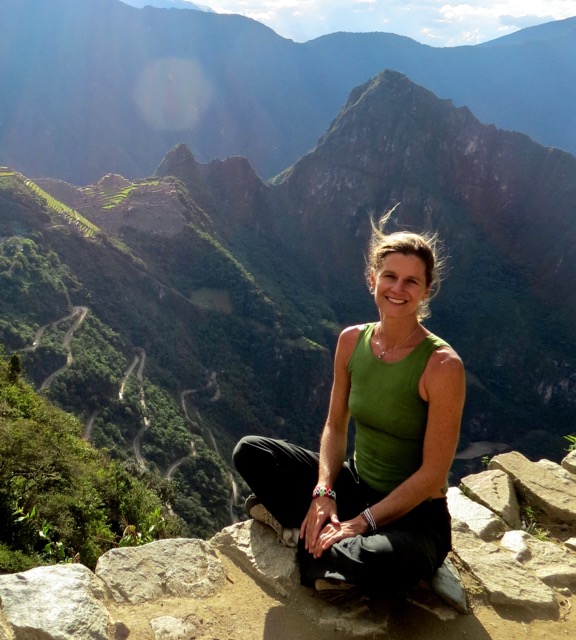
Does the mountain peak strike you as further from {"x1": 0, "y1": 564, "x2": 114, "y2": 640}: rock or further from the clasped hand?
{"x1": 0, "y1": 564, "x2": 114, "y2": 640}: rock

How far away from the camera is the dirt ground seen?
2768 millimetres

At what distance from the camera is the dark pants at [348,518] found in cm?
270

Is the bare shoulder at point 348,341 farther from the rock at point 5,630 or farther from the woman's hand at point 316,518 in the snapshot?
the rock at point 5,630

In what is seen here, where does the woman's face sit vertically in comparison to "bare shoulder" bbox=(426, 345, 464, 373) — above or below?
above

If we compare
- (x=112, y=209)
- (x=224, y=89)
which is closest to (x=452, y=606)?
(x=112, y=209)

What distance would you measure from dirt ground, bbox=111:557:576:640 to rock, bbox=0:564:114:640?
0.17 meters

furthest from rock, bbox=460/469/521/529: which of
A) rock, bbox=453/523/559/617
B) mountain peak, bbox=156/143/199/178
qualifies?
mountain peak, bbox=156/143/199/178

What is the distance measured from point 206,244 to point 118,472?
4740cm

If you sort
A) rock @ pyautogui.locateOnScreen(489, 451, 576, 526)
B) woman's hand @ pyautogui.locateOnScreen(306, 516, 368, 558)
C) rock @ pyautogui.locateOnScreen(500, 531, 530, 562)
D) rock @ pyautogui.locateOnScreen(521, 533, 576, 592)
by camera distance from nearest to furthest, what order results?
1. woman's hand @ pyautogui.locateOnScreen(306, 516, 368, 558)
2. rock @ pyautogui.locateOnScreen(521, 533, 576, 592)
3. rock @ pyautogui.locateOnScreen(500, 531, 530, 562)
4. rock @ pyautogui.locateOnScreen(489, 451, 576, 526)

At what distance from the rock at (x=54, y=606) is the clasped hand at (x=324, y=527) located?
1.17 m

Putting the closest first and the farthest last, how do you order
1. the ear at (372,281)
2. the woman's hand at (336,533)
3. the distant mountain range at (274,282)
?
the woman's hand at (336,533) → the ear at (372,281) → the distant mountain range at (274,282)

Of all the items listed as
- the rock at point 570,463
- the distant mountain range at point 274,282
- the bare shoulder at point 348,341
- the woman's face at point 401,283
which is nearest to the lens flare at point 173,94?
the distant mountain range at point 274,282

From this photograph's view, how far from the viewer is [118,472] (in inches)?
385

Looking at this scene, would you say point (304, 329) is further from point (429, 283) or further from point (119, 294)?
point (429, 283)
